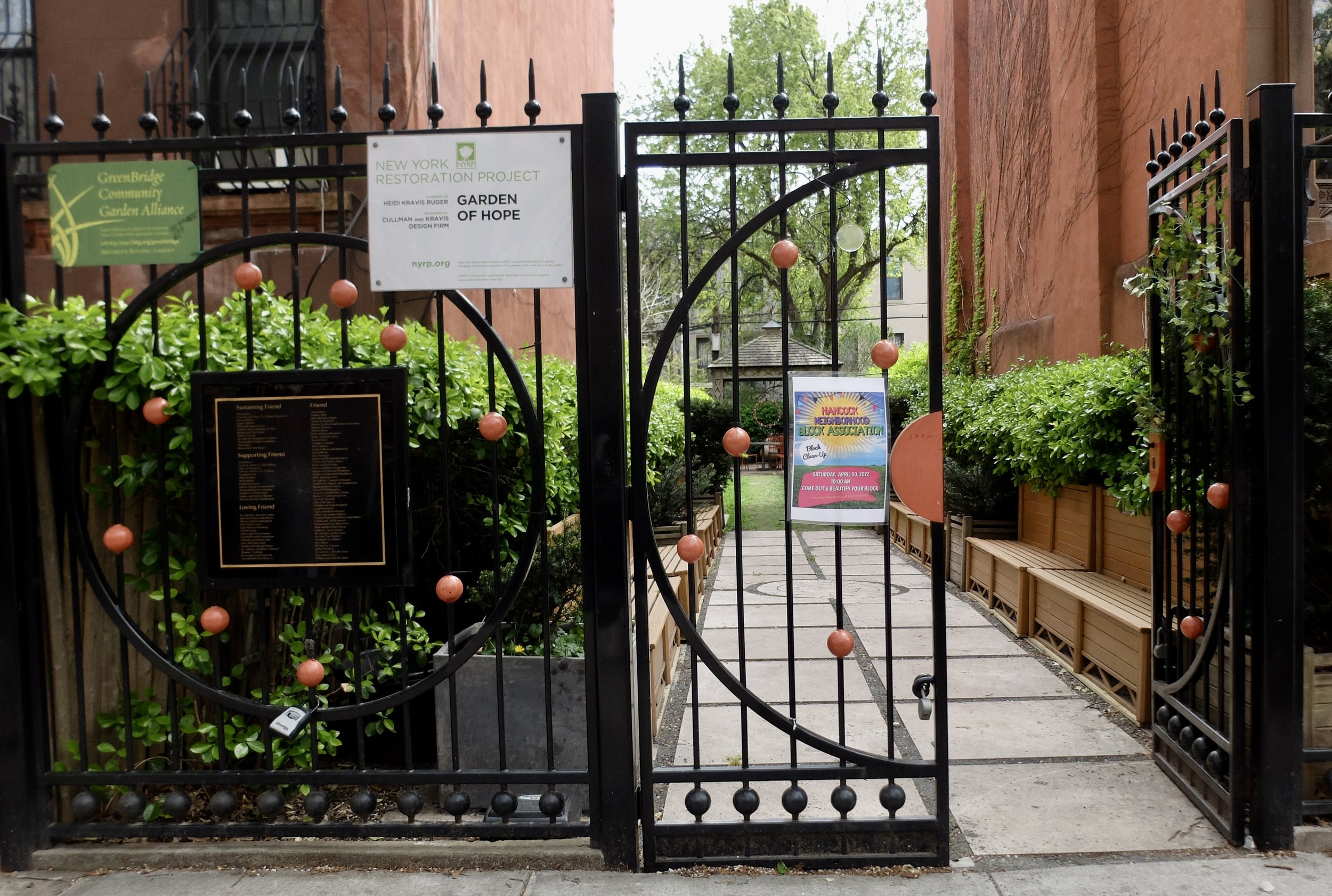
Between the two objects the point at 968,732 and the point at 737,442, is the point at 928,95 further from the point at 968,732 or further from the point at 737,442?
the point at 968,732

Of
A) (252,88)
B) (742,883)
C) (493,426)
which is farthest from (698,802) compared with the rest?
(252,88)

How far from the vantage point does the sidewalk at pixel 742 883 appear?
3184mm

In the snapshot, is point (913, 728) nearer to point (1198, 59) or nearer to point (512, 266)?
point (512, 266)

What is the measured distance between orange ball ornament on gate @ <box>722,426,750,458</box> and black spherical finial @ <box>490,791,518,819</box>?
1508 millimetres

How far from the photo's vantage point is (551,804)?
3.46 metres

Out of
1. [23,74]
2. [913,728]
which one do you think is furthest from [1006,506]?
[23,74]

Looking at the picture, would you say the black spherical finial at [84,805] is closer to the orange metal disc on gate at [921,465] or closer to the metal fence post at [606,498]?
the metal fence post at [606,498]

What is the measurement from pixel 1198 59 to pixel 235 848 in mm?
8291

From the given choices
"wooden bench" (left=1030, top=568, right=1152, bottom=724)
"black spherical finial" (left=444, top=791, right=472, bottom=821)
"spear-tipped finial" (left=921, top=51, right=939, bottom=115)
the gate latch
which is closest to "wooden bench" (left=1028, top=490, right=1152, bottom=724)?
"wooden bench" (left=1030, top=568, right=1152, bottom=724)

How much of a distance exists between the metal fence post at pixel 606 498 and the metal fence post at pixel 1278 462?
2294 millimetres

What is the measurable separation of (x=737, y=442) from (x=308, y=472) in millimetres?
1586

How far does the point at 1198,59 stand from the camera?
732 cm

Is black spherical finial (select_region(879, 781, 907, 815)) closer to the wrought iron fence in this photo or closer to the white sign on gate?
the wrought iron fence

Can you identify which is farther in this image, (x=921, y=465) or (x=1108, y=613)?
(x=1108, y=613)
